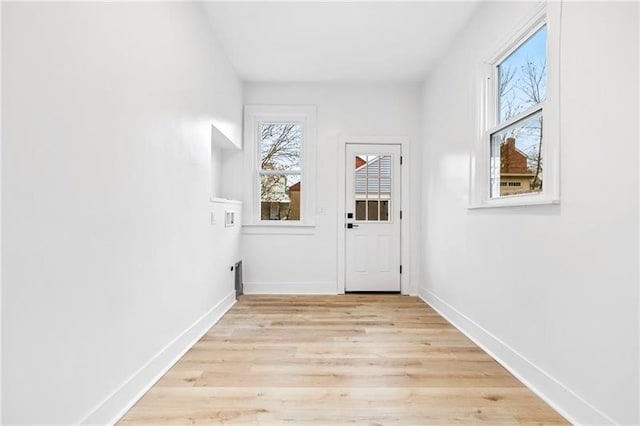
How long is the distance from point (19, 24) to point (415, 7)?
2.66 m

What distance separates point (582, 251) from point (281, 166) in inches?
137

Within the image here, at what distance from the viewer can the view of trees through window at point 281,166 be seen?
4.57 metres

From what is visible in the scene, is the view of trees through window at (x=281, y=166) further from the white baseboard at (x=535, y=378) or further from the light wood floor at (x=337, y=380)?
the white baseboard at (x=535, y=378)

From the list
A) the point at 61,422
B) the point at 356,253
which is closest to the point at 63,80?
the point at 61,422

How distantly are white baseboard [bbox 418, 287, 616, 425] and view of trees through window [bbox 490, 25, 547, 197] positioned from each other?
1.04 meters

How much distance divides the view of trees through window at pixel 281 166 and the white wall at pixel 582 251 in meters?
2.49

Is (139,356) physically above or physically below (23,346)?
below

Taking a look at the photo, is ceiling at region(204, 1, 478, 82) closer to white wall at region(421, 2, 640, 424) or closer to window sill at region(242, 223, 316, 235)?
white wall at region(421, 2, 640, 424)

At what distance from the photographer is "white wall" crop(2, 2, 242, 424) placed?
3.79 ft

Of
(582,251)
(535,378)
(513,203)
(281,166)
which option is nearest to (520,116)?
(513,203)

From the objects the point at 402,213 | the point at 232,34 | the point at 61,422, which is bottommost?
the point at 61,422

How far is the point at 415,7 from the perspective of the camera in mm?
2857

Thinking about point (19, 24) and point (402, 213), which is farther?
point (402, 213)

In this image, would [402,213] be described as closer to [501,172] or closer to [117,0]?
[501,172]
